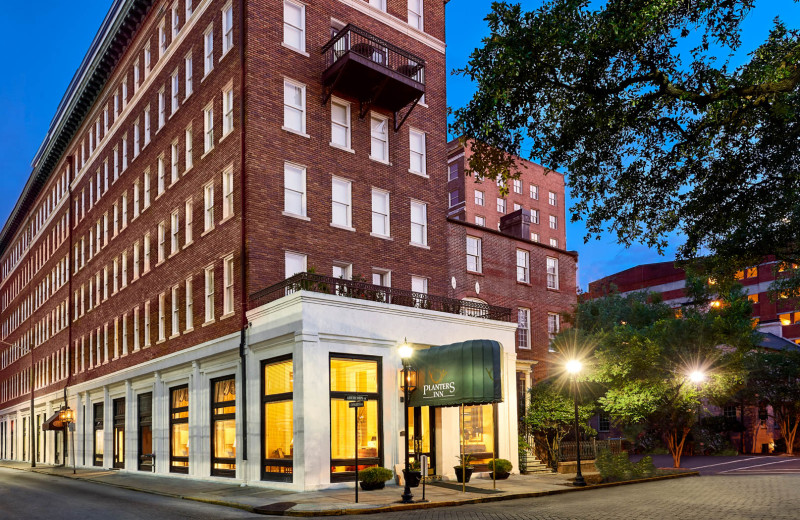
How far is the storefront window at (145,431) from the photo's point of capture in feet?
120

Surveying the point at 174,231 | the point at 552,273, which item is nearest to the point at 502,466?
the point at 552,273

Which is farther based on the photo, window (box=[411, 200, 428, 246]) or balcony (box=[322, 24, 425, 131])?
window (box=[411, 200, 428, 246])

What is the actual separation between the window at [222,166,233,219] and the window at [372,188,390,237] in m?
5.91

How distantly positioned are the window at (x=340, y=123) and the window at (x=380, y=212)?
2.41 m

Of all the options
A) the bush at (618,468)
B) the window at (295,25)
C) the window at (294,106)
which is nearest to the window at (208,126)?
the window at (294,106)

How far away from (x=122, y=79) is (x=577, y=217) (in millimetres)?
39280

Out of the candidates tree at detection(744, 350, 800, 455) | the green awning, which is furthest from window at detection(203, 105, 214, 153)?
tree at detection(744, 350, 800, 455)

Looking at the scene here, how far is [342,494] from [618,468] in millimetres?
11500

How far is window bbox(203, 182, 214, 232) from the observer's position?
30812mm

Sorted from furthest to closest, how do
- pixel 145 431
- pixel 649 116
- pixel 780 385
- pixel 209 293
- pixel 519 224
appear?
pixel 780 385 < pixel 519 224 < pixel 145 431 < pixel 209 293 < pixel 649 116

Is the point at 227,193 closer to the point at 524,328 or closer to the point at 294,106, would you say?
the point at 294,106

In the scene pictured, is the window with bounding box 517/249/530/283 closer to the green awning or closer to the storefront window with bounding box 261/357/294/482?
the green awning

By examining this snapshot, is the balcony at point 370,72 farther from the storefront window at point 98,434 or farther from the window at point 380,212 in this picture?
the storefront window at point 98,434

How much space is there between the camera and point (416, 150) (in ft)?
110
